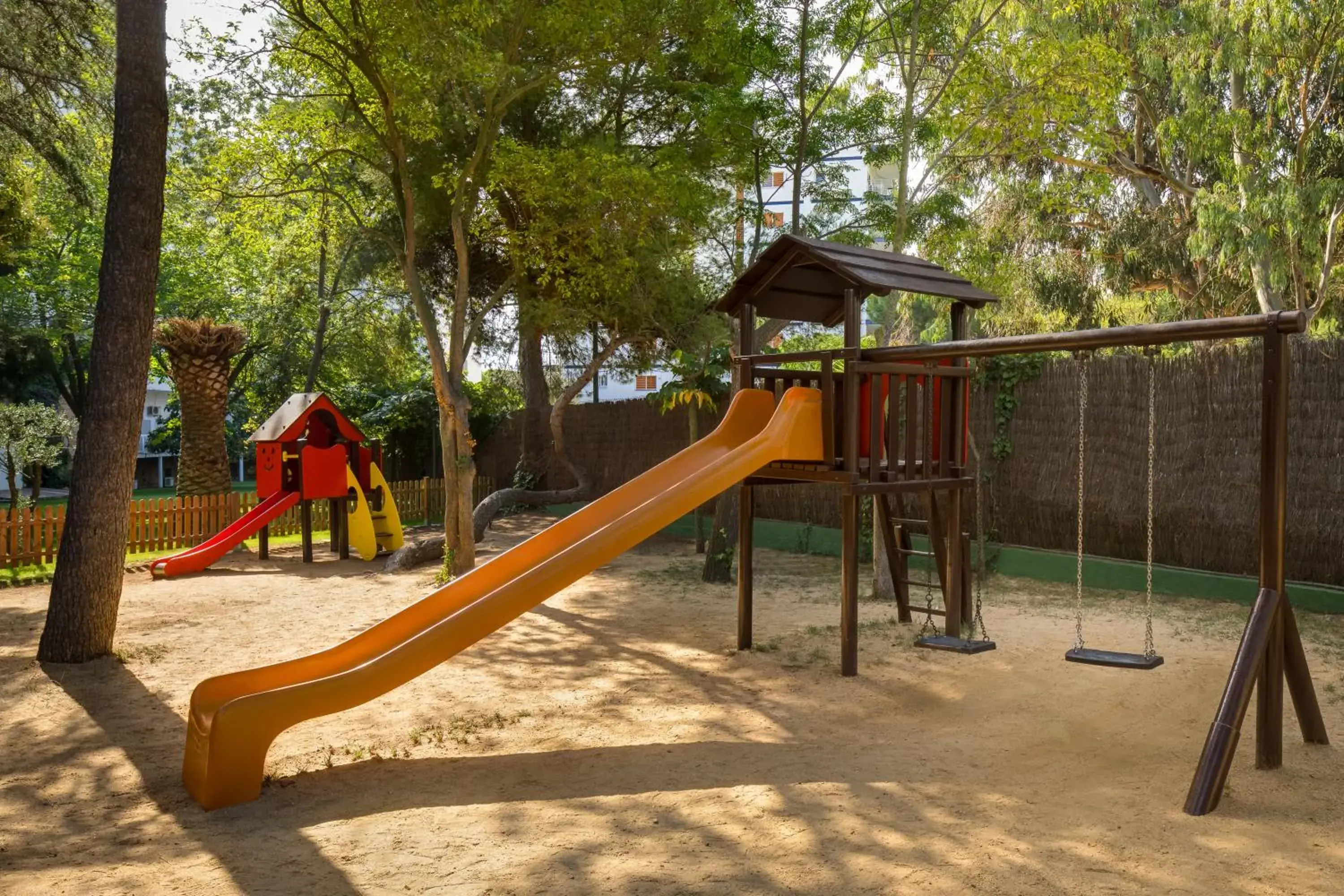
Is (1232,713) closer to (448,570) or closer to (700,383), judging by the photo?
(448,570)

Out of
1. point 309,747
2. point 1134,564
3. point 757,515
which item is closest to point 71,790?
point 309,747

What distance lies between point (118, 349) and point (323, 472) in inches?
245

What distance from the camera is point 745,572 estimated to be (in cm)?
788

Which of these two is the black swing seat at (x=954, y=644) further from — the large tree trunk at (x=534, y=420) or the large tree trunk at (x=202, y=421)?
the large tree trunk at (x=202, y=421)

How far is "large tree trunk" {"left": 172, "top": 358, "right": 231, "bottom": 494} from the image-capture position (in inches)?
681

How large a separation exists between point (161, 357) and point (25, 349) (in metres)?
5.54

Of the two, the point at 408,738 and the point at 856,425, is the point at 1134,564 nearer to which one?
the point at 856,425

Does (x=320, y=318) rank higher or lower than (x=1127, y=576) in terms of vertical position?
higher

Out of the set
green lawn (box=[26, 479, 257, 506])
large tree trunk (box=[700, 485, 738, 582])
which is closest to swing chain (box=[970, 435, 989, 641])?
large tree trunk (box=[700, 485, 738, 582])

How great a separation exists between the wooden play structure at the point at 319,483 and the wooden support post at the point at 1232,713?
1091 centimetres

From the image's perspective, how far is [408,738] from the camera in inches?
227

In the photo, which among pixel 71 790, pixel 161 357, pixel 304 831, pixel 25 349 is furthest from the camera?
pixel 161 357

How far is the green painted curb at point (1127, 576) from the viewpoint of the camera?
9305 millimetres

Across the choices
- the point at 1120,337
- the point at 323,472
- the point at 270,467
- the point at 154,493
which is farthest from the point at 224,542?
the point at 154,493
